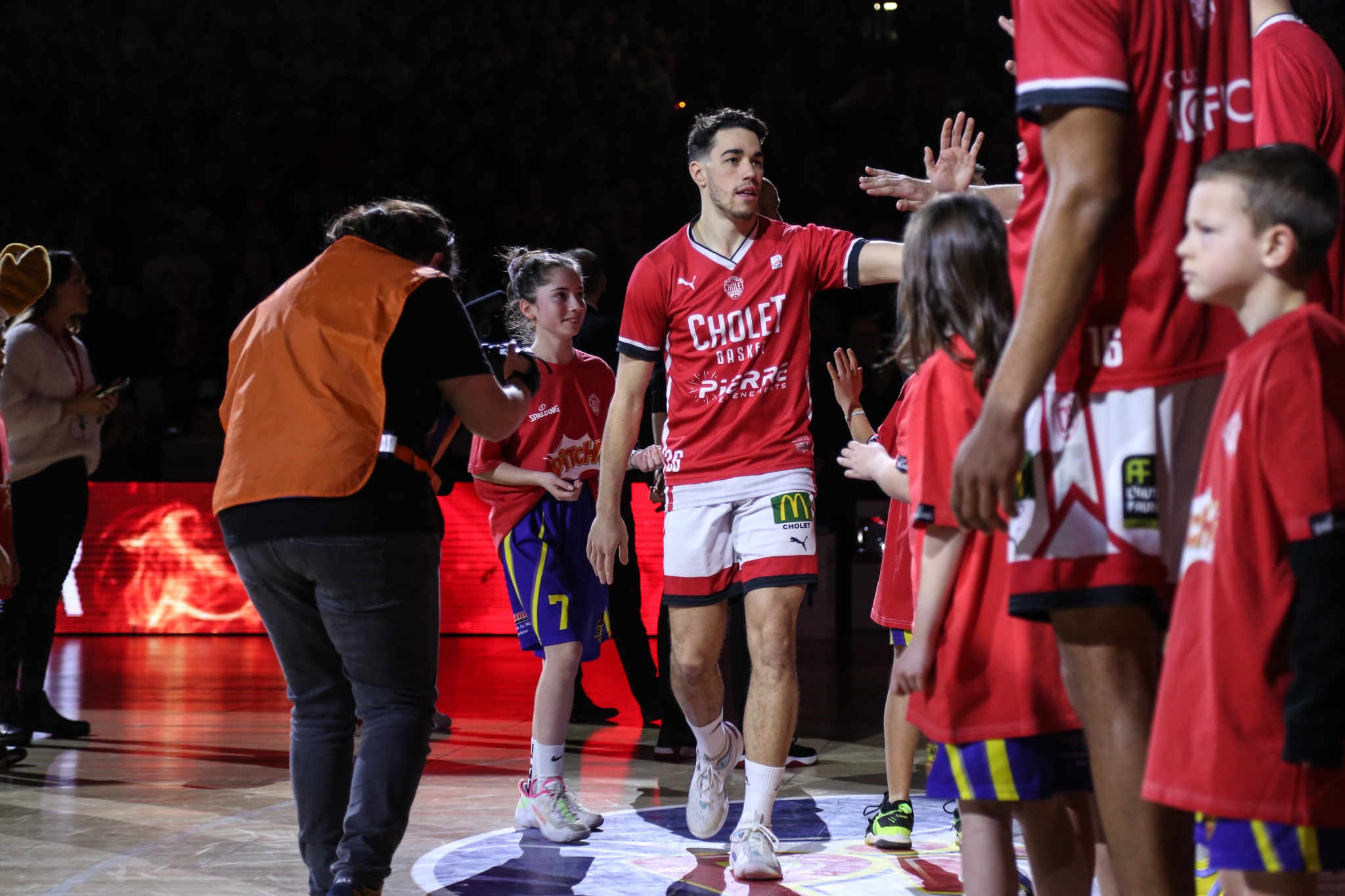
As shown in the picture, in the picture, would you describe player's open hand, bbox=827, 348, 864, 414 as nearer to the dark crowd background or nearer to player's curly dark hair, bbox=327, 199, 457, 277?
player's curly dark hair, bbox=327, 199, 457, 277

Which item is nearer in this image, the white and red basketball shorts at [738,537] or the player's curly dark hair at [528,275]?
the white and red basketball shorts at [738,537]

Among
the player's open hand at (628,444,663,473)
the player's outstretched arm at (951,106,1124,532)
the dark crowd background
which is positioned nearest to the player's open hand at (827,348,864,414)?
the player's open hand at (628,444,663,473)

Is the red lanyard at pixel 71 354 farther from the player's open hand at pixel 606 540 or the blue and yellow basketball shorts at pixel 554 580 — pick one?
the player's open hand at pixel 606 540

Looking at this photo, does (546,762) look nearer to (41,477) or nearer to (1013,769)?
(1013,769)

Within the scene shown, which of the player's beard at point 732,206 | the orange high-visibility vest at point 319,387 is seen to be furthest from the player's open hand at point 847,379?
the orange high-visibility vest at point 319,387

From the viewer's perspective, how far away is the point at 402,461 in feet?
10.6

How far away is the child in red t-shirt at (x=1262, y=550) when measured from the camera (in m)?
1.75

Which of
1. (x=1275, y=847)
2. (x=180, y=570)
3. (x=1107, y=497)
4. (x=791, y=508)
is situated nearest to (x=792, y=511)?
(x=791, y=508)

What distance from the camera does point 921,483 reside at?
Result: 245 centimetres

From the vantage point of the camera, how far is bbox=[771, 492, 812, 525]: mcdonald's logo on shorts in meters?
4.02

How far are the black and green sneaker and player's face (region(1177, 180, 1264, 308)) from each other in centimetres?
249

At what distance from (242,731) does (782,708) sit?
318cm

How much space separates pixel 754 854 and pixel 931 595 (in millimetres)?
1522

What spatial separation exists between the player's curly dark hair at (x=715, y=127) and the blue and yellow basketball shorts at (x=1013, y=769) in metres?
2.33
